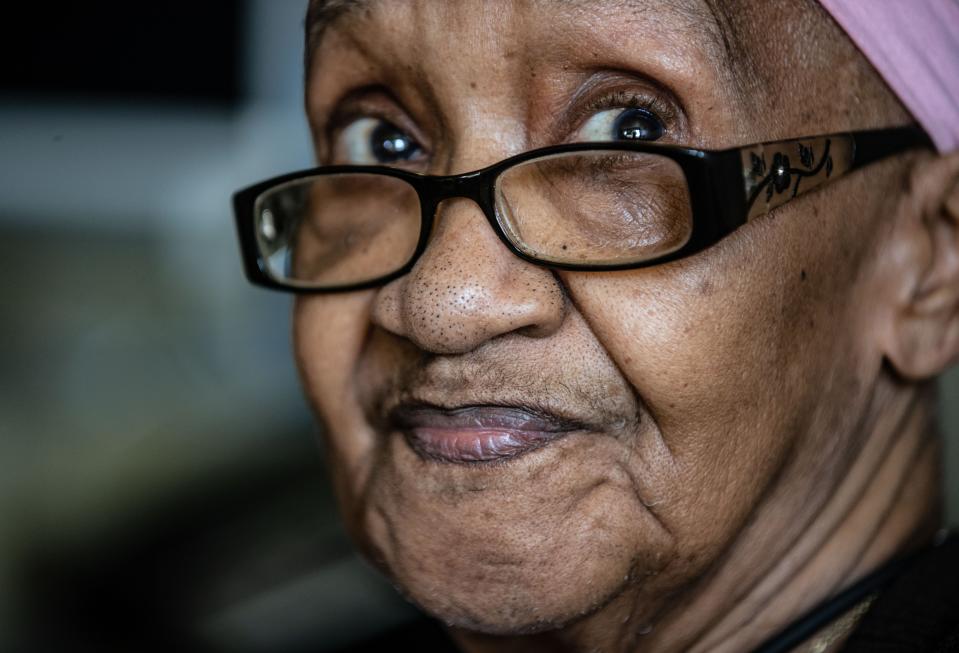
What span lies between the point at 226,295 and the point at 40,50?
1.13 m

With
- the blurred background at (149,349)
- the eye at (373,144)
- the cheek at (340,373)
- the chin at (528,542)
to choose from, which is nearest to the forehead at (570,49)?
the eye at (373,144)

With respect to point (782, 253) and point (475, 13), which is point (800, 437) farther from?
point (475, 13)

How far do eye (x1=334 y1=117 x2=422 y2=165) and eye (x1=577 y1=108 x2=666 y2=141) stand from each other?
0.99 ft

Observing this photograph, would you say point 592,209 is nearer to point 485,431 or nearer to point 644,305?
point 644,305

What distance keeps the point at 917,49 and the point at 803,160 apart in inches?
11.1

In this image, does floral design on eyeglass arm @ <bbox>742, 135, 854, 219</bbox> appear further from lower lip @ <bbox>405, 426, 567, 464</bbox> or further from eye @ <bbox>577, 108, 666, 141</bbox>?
lower lip @ <bbox>405, 426, 567, 464</bbox>

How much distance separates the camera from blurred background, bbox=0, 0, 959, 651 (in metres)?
3.59

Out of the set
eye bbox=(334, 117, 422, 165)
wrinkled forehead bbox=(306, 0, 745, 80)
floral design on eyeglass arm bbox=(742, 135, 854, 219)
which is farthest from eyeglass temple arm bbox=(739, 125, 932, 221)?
eye bbox=(334, 117, 422, 165)

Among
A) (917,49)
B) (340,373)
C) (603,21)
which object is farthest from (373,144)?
(917,49)

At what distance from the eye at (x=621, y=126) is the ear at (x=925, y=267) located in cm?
42

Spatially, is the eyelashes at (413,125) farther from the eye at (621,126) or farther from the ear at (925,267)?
the ear at (925,267)

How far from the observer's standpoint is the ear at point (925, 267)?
1.52 metres

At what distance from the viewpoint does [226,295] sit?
4.24 metres

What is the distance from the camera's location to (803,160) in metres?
1.36
